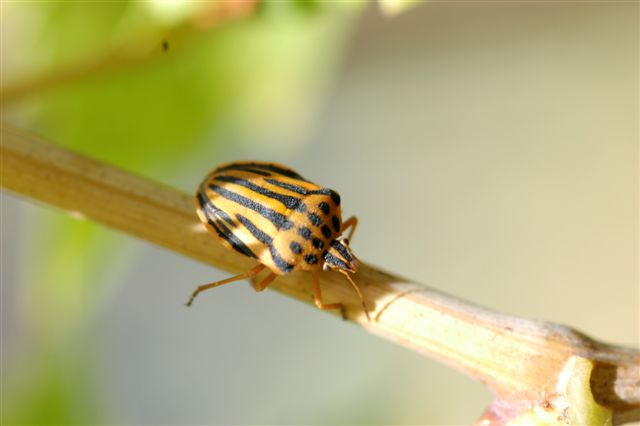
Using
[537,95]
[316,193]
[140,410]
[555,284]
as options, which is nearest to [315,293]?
[316,193]

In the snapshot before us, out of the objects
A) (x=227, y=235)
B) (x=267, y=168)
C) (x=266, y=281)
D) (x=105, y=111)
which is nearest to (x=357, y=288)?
(x=266, y=281)

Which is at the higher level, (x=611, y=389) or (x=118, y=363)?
(x=611, y=389)

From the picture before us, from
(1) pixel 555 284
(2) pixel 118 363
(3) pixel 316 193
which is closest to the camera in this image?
(3) pixel 316 193

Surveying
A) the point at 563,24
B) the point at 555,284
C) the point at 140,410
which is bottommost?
the point at 140,410

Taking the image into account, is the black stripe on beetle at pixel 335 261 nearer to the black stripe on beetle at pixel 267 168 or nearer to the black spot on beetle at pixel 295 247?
the black spot on beetle at pixel 295 247

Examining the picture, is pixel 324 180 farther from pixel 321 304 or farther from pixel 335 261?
pixel 321 304

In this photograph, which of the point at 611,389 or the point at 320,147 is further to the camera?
the point at 320,147

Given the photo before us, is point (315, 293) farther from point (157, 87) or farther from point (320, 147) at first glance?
point (320, 147)
